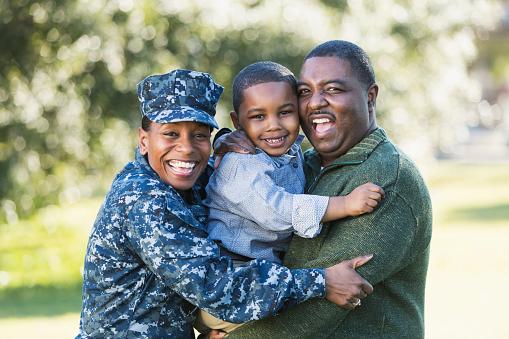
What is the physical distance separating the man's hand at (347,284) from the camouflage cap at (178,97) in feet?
2.56

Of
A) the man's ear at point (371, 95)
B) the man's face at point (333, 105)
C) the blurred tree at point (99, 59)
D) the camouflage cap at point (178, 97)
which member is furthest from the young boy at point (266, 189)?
the blurred tree at point (99, 59)

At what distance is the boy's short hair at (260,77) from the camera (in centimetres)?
403

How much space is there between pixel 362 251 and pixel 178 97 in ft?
3.18

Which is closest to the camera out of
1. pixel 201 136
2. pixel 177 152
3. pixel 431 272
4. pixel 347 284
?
pixel 347 284

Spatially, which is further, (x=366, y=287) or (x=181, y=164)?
(x=181, y=164)

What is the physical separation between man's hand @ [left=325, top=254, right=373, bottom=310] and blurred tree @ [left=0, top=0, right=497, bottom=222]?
28.3ft

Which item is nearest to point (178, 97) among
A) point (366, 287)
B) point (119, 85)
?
point (366, 287)

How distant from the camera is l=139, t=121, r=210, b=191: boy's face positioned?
3.77 metres

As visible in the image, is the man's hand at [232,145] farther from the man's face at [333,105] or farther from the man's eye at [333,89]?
the man's eye at [333,89]

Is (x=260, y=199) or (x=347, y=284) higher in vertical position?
(x=260, y=199)

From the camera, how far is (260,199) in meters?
3.77

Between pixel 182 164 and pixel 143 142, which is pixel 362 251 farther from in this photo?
pixel 143 142

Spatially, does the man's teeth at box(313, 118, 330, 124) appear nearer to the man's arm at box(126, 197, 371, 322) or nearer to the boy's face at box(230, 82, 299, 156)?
the boy's face at box(230, 82, 299, 156)

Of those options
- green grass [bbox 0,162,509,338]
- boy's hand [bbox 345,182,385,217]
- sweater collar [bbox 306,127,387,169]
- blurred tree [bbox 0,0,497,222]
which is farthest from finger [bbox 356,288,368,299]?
blurred tree [bbox 0,0,497,222]
